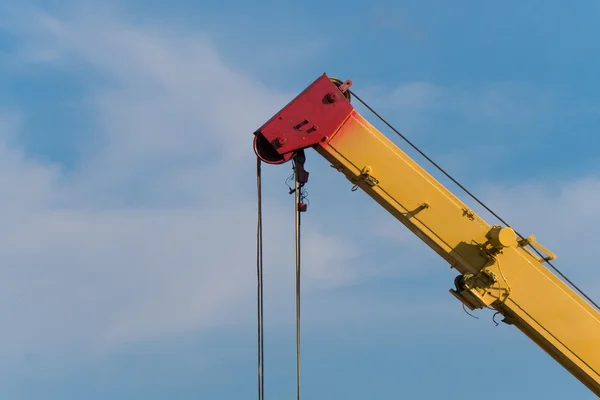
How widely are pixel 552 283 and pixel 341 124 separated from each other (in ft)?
8.81

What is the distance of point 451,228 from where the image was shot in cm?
730

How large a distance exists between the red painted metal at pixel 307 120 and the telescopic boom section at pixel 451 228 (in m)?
0.01

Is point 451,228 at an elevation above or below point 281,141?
below

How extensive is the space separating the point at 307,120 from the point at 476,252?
2206 mm

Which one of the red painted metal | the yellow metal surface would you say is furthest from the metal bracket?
the red painted metal

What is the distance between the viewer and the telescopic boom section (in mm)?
7145

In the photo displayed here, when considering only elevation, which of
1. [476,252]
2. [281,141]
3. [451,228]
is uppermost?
[281,141]

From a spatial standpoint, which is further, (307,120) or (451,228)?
(307,120)

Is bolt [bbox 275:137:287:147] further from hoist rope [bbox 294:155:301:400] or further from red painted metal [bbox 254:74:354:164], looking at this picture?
hoist rope [bbox 294:155:301:400]

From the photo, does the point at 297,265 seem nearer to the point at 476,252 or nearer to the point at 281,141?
the point at 281,141

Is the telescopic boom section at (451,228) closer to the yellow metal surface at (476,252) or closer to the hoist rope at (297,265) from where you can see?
the yellow metal surface at (476,252)

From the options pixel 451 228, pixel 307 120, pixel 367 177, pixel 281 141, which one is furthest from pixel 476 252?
pixel 281 141

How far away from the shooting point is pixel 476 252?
23.9ft

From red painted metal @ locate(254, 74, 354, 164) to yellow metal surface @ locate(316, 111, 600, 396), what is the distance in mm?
132
